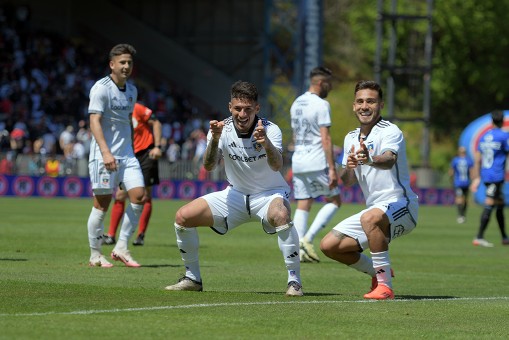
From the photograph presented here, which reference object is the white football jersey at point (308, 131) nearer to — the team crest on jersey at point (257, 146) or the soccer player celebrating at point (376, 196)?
the soccer player celebrating at point (376, 196)

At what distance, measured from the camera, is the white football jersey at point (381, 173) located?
10.8 m

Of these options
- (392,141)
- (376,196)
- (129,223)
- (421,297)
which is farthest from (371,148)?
(129,223)

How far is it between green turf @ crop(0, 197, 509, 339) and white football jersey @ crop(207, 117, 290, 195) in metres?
1.00

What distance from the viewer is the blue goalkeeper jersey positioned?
20.9 meters

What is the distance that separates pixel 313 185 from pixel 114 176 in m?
3.61

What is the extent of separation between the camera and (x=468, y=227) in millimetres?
27562

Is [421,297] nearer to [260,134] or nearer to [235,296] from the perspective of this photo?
[235,296]

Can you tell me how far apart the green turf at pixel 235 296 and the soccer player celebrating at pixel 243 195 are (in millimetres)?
398

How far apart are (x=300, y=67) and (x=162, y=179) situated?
9.27 m

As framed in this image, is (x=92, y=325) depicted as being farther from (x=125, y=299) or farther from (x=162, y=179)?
(x=162, y=179)

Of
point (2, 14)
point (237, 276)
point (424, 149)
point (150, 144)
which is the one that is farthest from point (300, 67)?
point (237, 276)

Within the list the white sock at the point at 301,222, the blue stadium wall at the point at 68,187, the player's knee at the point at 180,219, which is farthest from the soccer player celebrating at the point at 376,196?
the blue stadium wall at the point at 68,187

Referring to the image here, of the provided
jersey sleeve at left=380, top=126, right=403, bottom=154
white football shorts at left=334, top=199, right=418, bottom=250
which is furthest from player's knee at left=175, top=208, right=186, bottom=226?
jersey sleeve at left=380, top=126, right=403, bottom=154

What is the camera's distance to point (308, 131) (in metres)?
16.1
